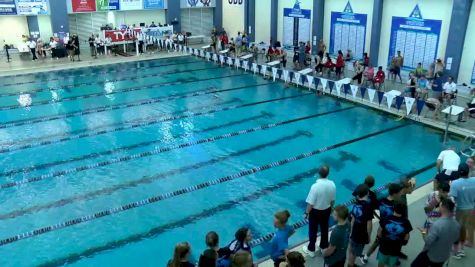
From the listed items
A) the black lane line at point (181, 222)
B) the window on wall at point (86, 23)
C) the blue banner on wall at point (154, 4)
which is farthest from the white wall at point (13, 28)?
the black lane line at point (181, 222)

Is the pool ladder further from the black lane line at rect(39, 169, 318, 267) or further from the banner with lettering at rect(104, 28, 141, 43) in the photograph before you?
the banner with lettering at rect(104, 28, 141, 43)

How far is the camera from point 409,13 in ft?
46.8

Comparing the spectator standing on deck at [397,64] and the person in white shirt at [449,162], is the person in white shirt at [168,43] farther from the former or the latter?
the person in white shirt at [449,162]

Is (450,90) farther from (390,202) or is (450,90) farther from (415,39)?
(390,202)

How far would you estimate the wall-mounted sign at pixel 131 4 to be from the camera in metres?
21.9

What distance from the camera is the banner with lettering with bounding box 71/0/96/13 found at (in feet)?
68.2

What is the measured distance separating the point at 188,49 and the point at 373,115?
37.9 feet

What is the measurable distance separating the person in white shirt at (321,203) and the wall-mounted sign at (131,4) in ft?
64.9

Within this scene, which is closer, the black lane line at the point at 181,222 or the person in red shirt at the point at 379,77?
the black lane line at the point at 181,222

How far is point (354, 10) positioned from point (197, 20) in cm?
1147

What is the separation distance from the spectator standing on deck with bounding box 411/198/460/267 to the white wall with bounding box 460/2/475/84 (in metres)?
10.6

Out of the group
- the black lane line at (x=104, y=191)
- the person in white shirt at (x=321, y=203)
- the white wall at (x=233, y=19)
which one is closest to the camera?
the person in white shirt at (x=321, y=203)

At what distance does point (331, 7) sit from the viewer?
1731 centimetres

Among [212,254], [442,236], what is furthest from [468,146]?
[212,254]
